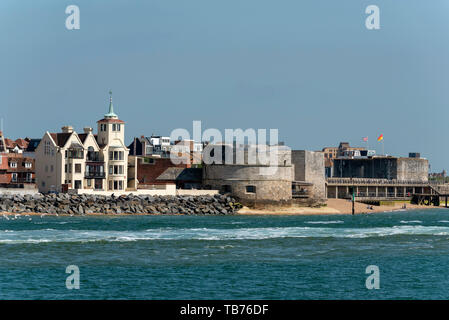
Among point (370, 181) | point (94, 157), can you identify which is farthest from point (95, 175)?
point (370, 181)

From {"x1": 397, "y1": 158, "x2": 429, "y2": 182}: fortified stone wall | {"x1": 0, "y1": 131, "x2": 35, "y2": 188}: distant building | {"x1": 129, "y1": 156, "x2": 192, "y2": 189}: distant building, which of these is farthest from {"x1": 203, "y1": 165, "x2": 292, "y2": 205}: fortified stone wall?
{"x1": 397, "y1": 158, "x2": 429, "y2": 182}: fortified stone wall

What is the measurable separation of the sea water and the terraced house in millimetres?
26207

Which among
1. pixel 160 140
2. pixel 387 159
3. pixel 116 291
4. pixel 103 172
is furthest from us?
pixel 160 140

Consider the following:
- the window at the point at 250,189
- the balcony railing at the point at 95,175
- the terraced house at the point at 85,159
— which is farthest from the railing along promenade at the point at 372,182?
the balcony railing at the point at 95,175

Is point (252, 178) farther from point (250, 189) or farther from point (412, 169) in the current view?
point (412, 169)

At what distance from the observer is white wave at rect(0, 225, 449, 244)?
6256 cm

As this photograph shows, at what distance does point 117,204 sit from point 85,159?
32.6ft

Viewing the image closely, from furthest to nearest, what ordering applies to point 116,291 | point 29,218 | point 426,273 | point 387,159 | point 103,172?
point 387,159 → point 103,172 → point 29,218 → point 426,273 → point 116,291

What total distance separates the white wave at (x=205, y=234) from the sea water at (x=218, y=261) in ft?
0.28

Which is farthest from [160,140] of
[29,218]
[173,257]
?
[173,257]

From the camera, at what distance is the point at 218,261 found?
1999 inches
